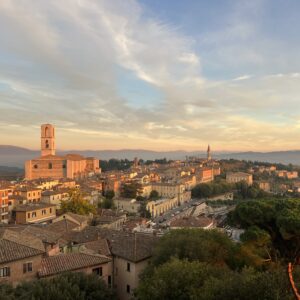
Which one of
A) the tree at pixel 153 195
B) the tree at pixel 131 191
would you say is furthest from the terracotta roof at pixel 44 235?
the tree at pixel 153 195

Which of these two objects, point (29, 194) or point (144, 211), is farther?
point (144, 211)

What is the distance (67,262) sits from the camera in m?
13.4

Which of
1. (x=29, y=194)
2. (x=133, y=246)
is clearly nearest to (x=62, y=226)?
(x=133, y=246)

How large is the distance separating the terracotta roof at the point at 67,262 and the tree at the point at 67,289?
1.47 m

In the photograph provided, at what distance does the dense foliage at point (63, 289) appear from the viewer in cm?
1017

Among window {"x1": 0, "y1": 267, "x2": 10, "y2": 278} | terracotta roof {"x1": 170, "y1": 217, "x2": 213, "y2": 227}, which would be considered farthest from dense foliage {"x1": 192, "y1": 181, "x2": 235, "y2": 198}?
window {"x1": 0, "y1": 267, "x2": 10, "y2": 278}

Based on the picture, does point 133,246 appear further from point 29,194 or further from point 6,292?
point 29,194

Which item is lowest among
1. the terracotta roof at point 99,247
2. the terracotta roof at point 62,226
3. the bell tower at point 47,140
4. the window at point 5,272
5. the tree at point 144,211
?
the tree at point 144,211

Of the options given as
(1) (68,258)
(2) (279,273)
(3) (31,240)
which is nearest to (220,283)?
(2) (279,273)

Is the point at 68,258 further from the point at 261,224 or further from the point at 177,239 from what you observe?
the point at 261,224

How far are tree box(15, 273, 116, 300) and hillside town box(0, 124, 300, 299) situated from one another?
4.96 feet

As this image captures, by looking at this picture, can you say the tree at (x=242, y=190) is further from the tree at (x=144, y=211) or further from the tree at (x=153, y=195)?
the tree at (x=144, y=211)

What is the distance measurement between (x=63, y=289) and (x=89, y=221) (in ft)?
55.3

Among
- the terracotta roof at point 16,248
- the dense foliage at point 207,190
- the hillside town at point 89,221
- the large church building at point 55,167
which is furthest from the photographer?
the large church building at point 55,167
